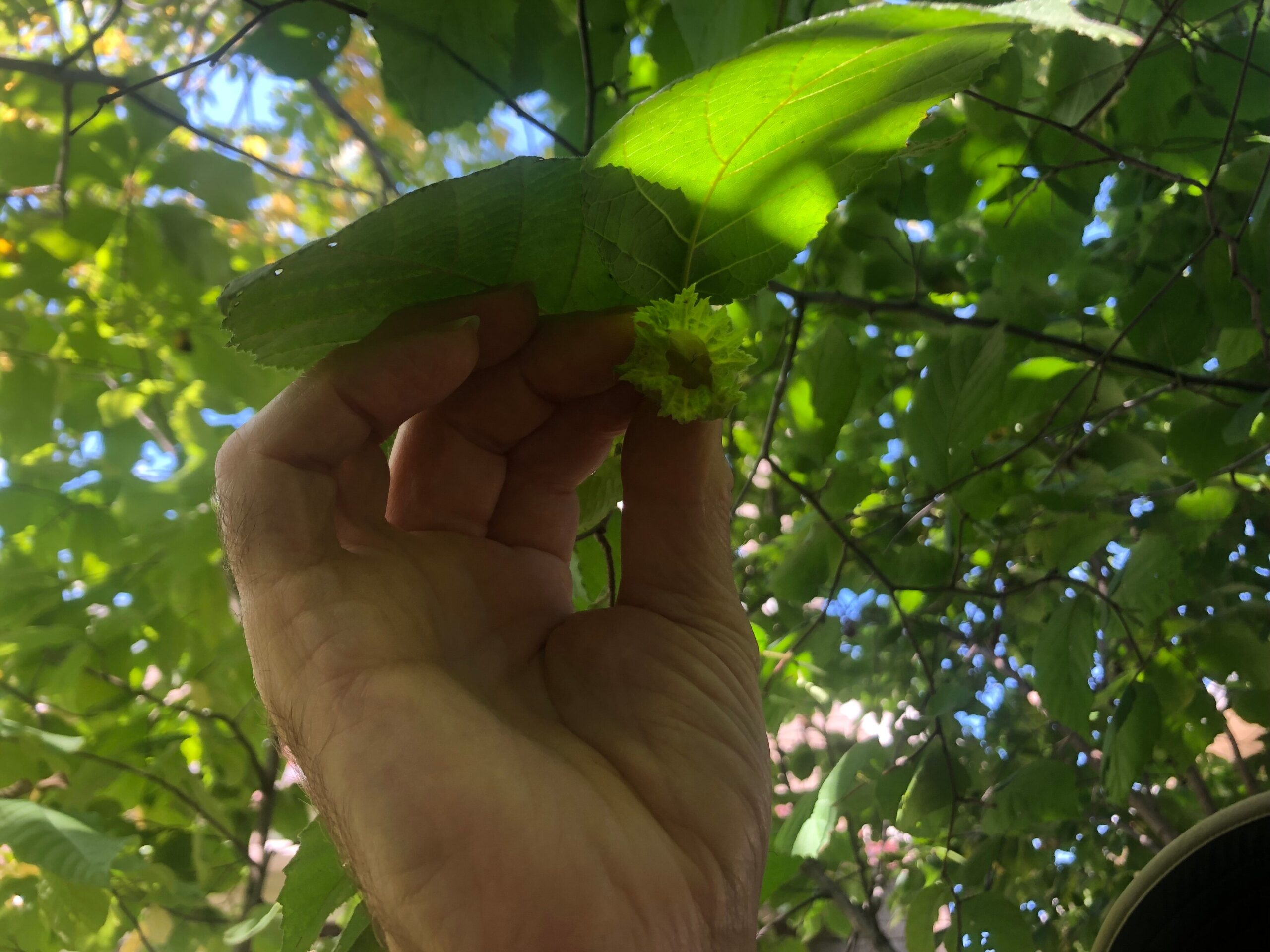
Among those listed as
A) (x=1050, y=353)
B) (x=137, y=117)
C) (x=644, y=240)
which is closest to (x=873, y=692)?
(x=1050, y=353)

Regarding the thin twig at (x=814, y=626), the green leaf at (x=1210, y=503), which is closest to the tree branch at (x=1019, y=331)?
the green leaf at (x=1210, y=503)

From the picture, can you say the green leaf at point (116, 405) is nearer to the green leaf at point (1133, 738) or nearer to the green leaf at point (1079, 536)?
the green leaf at point (1079, 536)

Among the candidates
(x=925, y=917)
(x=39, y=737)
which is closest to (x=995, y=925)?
(x=925, y=917)

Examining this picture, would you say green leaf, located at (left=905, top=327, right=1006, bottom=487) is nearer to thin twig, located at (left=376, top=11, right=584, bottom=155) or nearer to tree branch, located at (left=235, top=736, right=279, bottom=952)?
thin twig, located at (left=376, top=11, right=584, bottom=155)

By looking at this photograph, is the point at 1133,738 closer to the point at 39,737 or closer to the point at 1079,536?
the point at 1079,536

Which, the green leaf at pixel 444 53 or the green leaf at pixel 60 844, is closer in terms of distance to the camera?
the green leaf at pixel 444 53

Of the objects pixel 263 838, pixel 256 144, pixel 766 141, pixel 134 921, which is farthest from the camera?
pixel 256 144

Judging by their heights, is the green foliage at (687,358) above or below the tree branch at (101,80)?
below

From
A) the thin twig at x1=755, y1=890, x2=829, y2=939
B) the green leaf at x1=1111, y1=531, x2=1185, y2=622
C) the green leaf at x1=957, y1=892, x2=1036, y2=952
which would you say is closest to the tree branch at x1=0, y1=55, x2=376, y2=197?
the green leaf at x1=1111, y1=531, x2=1185, y2=622
